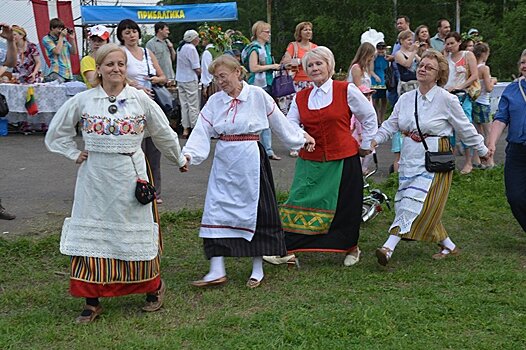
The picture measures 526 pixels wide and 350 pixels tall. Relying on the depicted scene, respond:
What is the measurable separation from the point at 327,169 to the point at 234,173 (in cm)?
88

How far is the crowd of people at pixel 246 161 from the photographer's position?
4.84 metres

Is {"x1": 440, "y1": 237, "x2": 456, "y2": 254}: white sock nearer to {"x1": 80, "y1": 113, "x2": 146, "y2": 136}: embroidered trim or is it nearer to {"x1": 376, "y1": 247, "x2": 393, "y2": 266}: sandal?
{"x1": 376, "y1": 247, "x2": 393, "y2": 266}: sandal

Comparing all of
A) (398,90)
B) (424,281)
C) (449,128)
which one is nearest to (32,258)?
(424,281)

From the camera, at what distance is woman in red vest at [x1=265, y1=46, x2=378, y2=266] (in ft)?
19.8

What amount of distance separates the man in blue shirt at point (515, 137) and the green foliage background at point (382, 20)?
19.4 m

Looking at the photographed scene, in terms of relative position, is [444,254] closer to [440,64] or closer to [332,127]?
[332,127]

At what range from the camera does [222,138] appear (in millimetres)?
5621

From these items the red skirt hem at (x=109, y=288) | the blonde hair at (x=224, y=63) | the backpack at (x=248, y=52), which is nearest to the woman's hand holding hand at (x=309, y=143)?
the blonde hair at (x=224, y=63)

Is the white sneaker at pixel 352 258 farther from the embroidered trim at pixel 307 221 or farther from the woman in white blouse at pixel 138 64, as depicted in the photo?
the woman in white blouse at pixel 138 64

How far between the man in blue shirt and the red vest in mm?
1270

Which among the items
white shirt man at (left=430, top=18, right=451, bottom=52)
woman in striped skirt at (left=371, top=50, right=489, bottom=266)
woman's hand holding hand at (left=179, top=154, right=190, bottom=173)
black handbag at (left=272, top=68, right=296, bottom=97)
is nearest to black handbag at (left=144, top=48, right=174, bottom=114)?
woman's hand holding hand at (left=179, top=154, right=190, bottom=173)

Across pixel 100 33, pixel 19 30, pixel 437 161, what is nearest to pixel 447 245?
pixel 437 161

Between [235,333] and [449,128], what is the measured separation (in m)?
2.64

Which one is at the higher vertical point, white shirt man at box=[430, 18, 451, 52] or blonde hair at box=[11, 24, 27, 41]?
blonde hair at box=[11, 24, 27, 41]
